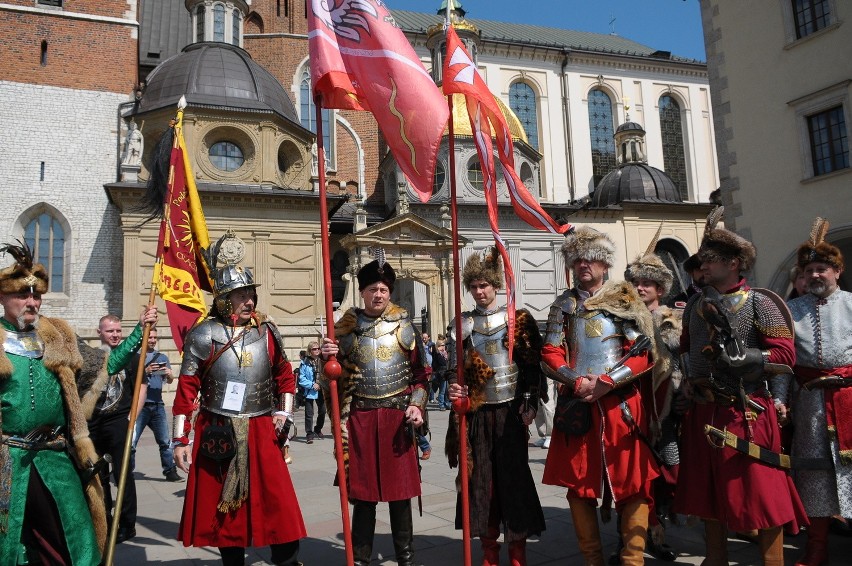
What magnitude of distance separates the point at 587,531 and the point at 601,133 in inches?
1485

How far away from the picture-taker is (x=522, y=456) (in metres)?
4.53

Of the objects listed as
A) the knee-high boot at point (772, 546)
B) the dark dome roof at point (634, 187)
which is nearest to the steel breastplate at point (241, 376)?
the knee-high boot at point (772, 546)

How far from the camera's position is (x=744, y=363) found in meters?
3.77

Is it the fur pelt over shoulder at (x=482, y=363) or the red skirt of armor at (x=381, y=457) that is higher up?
the fur pelt over shoulder at (x=482, y=363)

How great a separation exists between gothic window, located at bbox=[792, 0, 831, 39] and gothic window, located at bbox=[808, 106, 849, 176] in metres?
2.02

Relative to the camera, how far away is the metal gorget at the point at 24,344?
3689mm

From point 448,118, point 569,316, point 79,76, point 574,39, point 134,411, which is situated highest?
point 574,39

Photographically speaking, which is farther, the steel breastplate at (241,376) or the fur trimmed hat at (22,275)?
the steel breastplate at (241,376)

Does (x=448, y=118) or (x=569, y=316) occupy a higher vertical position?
(x=448, y=118)

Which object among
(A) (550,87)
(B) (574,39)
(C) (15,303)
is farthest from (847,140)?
(B) (574,39)

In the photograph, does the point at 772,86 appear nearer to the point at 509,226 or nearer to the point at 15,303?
the point at 509,226

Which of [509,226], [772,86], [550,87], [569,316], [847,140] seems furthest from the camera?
[550,87]

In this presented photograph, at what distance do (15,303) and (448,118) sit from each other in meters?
2.82

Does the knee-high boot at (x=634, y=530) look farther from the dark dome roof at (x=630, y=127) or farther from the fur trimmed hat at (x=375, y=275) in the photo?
the dark dome roof at (x=630, y=127)
